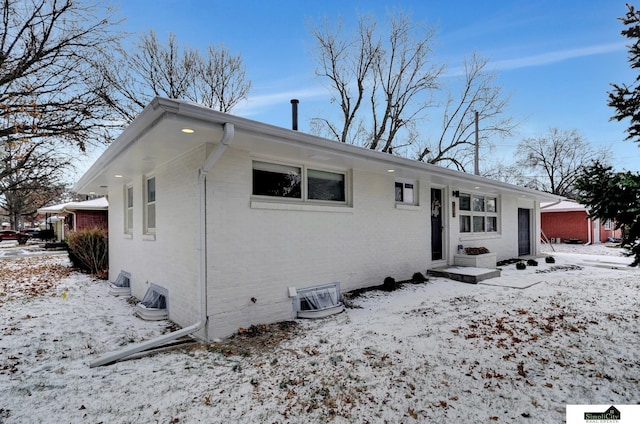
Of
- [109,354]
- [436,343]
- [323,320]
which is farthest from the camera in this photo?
[323,320]

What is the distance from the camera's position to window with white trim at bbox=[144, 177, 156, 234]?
6203mm

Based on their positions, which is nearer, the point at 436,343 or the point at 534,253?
the point at 436,343

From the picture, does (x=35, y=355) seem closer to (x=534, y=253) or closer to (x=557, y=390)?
(x=557, y=390)

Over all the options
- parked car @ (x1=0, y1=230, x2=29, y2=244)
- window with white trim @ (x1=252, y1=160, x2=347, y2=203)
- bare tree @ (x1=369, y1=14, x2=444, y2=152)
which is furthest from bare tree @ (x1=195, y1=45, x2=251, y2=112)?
parked car @ (x1=0, y1=230, x2=29, y2=244)

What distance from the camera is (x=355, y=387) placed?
9.74 feet

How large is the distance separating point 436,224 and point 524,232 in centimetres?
697

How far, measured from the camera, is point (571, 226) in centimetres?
2075

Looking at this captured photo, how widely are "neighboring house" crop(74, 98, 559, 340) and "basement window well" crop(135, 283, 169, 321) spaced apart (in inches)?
6.1

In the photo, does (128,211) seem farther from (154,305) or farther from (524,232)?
(524,232)

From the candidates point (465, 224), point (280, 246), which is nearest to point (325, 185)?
point (280, 246)

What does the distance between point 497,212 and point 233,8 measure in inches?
433

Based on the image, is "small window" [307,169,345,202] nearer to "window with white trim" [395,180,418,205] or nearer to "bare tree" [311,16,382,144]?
"window with white trim" [395,180,418,205]

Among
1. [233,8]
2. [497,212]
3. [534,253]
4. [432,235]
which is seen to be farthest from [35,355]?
[534,253]

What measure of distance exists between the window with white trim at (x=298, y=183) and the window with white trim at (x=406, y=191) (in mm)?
1928
